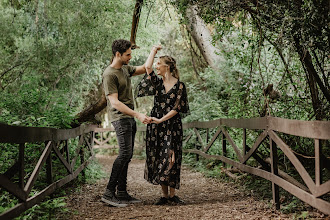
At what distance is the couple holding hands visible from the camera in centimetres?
500

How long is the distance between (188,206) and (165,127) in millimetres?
1142

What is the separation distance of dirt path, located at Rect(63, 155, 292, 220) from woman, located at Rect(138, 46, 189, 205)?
1.34 feet

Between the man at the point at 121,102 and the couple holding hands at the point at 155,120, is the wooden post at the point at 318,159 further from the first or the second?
the man at the point at 121,102

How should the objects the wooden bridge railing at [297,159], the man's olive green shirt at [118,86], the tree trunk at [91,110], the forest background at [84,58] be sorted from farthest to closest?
the tree trunk at [91,110] < the forest background at [84,58] < the man's olive green shirt at [118,86] < the wooden bridge railing at [297,159]

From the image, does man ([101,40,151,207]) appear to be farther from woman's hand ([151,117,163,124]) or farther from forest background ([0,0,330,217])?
forest background ([0,0,330,217])

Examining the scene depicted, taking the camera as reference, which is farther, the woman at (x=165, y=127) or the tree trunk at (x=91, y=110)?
the tree trunk at (x=91, y=110)

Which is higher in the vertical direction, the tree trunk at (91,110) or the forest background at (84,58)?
the forest background at (84,58)

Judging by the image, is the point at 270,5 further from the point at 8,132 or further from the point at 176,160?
the point at 8,132

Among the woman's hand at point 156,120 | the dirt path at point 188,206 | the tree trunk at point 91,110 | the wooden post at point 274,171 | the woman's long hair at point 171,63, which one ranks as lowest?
the dirt path at point 188,206

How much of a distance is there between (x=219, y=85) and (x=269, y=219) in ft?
30.4

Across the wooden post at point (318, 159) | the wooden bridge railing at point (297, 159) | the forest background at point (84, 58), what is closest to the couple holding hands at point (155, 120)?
the wooden bridge railing at point (297, 159)

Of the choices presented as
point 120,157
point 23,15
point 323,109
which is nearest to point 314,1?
point 323,109

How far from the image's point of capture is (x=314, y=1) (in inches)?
147

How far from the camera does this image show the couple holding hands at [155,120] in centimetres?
500
